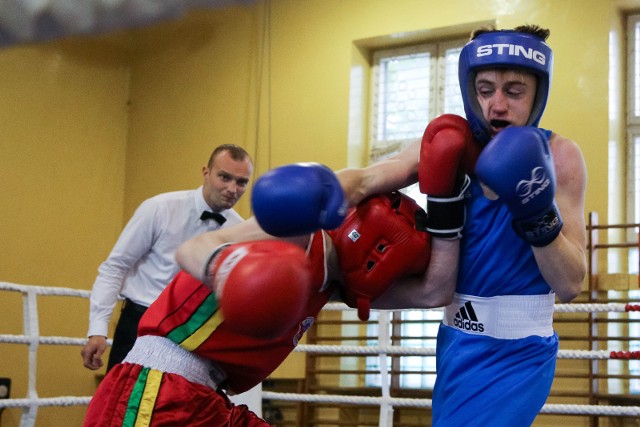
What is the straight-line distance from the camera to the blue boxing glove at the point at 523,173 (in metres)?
1.57

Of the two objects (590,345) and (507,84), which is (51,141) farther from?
(507,84)

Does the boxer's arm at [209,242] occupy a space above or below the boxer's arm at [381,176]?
below

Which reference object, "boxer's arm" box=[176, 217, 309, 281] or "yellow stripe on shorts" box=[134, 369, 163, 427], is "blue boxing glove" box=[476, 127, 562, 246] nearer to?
"boxer's arm" box=[176, 217, 309, 281]

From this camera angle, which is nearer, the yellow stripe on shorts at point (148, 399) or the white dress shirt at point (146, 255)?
the yellow stripe on shorts at point (148, 399)

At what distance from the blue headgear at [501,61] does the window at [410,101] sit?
4366 mm

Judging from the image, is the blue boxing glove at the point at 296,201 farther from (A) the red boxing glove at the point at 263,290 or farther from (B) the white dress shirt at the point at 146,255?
(B) the white dress shirt at the point at 146,255

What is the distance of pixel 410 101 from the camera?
6.70 m

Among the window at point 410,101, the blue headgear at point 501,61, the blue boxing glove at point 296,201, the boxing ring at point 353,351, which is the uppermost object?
the window at point 410,101

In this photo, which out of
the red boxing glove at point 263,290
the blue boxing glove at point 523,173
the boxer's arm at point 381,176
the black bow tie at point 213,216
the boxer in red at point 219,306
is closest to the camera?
the red boxing glove at point 263,290

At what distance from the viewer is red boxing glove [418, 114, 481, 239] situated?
1.71 meters

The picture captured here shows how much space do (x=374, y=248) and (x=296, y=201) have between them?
327 mm

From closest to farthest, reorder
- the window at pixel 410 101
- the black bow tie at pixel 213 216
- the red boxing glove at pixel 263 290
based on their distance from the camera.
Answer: the red boxing glove at pixel 263 290
the black bow tie at pixel 213 216
the window at pixel 410 101

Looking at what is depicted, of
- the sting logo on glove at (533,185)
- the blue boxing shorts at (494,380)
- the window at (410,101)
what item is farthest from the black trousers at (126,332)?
the window at (410,101)

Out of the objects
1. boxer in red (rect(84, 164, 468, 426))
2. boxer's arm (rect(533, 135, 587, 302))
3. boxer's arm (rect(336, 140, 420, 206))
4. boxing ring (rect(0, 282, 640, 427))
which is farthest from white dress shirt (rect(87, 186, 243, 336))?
boxer's arm (rect(533, 135, 587, 302))
